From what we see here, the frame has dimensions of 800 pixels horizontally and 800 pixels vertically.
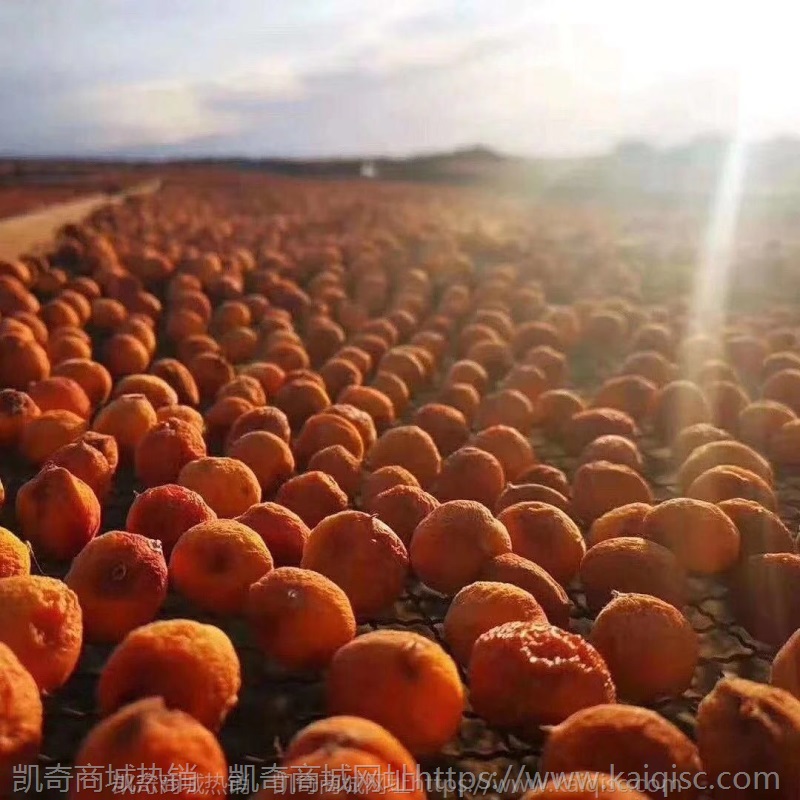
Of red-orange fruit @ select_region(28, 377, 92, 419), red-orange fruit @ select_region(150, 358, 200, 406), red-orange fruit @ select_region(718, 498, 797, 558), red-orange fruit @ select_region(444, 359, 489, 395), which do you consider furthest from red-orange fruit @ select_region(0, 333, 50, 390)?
red-orange fruit @ select_region(718, 498, 797, 558)

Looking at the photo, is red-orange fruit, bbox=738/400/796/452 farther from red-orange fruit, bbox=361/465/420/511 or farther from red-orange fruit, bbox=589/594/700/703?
red-orange fruit, bbox=589/594/700/703

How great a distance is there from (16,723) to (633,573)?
194 cm

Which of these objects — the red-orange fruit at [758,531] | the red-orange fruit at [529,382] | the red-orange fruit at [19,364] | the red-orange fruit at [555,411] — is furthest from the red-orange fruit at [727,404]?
the red-orange fruit at [19,364]

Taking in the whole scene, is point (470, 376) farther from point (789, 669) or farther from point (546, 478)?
point (789, 669)

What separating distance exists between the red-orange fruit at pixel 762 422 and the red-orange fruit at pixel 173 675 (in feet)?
11.4

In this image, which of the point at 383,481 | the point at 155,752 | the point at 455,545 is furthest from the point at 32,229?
the point at 155,752

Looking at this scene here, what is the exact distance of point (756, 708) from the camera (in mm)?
2076

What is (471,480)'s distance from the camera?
3.83m

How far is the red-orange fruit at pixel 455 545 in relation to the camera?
3035mm

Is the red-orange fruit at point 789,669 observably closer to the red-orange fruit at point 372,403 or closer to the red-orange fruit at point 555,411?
the red-orange fruit at point 555,411

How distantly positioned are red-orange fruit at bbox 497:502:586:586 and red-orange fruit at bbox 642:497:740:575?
312mm

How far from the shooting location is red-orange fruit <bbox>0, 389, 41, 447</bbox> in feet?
14.0

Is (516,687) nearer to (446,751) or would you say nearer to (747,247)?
(446,751)

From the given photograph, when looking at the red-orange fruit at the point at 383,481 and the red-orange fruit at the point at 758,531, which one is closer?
the red-orange fruit at the point at 758,531
